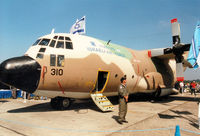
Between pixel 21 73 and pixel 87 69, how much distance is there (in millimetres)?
3453

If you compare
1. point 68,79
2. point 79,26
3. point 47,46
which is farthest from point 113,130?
point 79,26

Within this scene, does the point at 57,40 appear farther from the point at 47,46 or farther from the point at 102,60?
the point at 102,60

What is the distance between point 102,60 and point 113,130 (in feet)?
16.8

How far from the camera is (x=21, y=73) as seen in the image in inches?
307

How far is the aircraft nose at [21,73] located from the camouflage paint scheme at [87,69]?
0.92 ft

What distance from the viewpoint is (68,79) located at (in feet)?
29.3

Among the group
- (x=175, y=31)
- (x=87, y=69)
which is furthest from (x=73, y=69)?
(x=175, y=31)

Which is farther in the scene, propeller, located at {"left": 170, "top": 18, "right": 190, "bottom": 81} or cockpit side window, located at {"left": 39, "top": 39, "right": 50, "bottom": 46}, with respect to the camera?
propeller, located at {"left": 170, "top": 18, "right": 190, "bottom": 81}

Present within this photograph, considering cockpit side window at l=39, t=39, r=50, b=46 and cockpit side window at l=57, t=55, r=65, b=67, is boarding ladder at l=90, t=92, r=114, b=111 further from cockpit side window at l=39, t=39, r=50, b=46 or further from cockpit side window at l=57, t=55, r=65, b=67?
cockpit side window at l=39, t=39, r=50, b=46

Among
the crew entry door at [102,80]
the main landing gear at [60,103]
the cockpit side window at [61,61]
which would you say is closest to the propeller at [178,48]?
the crew entry door at [102,80]

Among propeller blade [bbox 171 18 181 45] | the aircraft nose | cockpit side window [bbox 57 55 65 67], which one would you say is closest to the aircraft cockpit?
cockpit side window [bbox 57 55 65 67]

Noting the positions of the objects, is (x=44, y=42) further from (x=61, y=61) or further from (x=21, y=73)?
(x=21, y=73)

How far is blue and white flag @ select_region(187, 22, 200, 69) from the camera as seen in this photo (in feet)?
25.5

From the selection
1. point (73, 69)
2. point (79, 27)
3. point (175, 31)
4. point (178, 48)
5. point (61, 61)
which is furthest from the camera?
point (79, 27)
